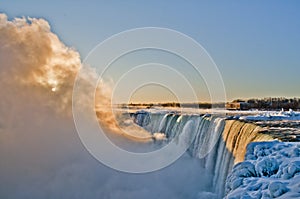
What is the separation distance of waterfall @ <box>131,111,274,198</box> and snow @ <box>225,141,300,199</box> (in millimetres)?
3638

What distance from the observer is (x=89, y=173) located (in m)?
29.0

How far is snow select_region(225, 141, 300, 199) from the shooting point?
6680 mm

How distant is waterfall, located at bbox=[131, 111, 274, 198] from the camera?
15.6 m

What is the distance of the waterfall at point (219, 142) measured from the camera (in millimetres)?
15592

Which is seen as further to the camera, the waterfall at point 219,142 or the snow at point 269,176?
the waterfall at point 219,142

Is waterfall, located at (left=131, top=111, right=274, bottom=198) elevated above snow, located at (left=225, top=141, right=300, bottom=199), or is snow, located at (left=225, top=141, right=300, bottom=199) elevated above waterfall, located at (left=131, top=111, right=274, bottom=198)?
waterfall, located at (left=131, top=111, right=274, bottom=198)

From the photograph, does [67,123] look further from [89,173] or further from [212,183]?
[212,183]

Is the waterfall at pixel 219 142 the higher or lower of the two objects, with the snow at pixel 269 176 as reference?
higher

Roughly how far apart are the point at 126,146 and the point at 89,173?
25.3ft

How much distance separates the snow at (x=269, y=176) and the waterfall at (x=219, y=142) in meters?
3.64

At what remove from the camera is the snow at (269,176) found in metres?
6.68

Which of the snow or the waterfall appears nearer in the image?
the snow

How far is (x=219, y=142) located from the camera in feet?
67.8

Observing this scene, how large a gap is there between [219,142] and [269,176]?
509 inches
